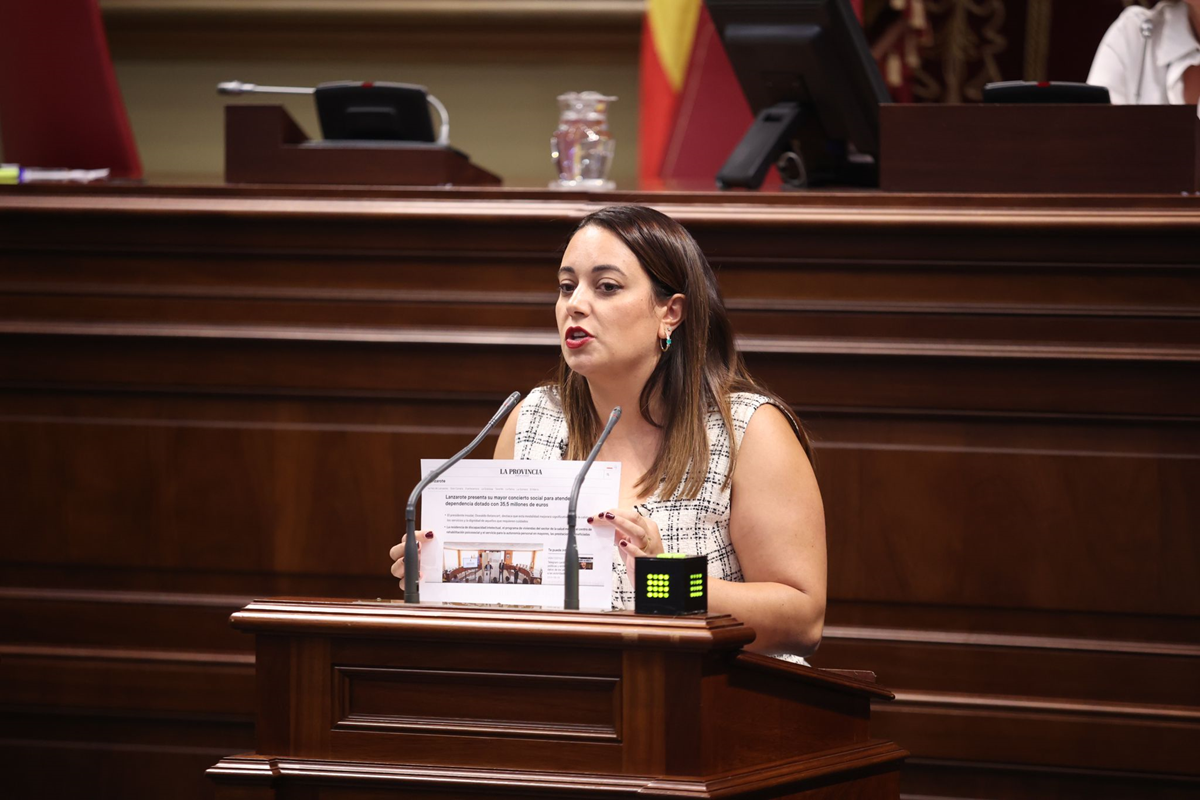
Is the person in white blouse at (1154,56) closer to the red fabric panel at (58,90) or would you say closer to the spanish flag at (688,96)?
the spanish flag at (688,96)

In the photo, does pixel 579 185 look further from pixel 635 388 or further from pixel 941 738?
pixel 941 738

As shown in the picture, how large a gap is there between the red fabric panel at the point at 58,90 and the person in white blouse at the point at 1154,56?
2285 millimetres

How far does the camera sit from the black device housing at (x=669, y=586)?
4.64 feet

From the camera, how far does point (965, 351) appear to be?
94.0 inches

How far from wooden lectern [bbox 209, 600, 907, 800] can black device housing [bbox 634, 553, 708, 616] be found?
3 cm

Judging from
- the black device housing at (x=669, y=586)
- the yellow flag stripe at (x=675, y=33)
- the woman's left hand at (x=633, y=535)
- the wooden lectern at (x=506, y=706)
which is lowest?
the wooden lectern at (x=506, y=706)

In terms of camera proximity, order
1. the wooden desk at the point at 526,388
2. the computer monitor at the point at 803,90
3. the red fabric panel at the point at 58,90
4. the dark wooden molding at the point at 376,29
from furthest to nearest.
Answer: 1. the dark wooden molding at the point at 376,29
2. the red fabric panel at the point at 58,90
3. the computer monitor at the point at 803,90
4. the wooden desk at the point at 526,388

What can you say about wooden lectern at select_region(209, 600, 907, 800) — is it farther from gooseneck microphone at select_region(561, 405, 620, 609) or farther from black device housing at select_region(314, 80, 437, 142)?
black device housing at select_region(314, 80, 437, 142)

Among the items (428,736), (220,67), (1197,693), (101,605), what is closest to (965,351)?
(1197,693)

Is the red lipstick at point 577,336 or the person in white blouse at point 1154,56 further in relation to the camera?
the person in white blouse at point 1154,56

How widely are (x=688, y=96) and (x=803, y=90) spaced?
3.37 feet

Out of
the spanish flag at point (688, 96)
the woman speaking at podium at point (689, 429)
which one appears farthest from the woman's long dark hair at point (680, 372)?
→ the spanish flag at point (688, 96)

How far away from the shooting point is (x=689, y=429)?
6.25 ft

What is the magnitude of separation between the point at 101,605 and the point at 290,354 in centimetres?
60
